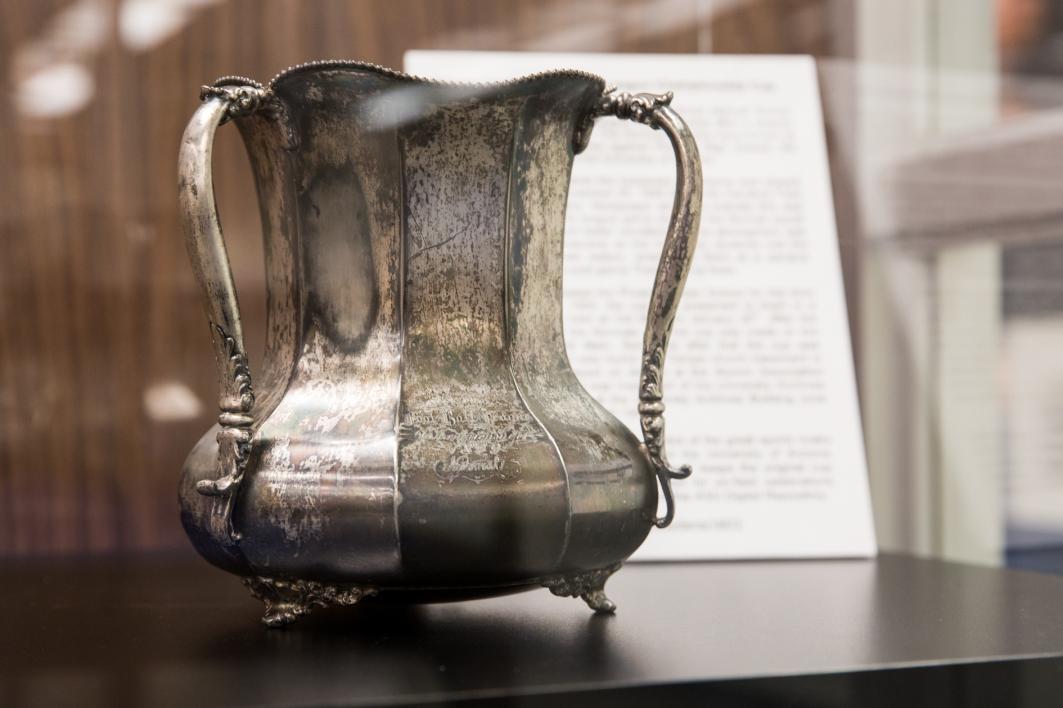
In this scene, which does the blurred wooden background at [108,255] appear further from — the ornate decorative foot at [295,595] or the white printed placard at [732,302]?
the ornate decorative foot at [295,595]

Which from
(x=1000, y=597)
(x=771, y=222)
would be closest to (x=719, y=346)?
(x=771, y=222)

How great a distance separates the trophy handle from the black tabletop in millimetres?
97

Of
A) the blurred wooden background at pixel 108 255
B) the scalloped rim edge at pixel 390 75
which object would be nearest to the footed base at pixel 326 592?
the scalloped rim edge at pixel 390 75

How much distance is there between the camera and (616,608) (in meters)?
0.86

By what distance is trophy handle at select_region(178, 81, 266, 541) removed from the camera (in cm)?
70

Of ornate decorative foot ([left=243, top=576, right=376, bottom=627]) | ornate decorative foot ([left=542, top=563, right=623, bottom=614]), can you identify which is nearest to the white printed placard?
ornate decorative foot ([left=542, top=563, right=623, bottom=614])

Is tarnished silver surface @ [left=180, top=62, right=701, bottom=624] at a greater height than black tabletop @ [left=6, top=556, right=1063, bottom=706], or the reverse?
tarnished silver surface @ [left=180, top=62, right=701, bottom=624]

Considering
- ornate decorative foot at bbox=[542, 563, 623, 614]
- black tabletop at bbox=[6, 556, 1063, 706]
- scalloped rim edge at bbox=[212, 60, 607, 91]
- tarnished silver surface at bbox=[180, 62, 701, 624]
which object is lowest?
black tabletop at bbox=[6, 556, 1063, 706]

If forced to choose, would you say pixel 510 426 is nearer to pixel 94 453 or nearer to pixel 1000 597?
pixel 1000 597

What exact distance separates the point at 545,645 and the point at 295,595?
0.15 meters

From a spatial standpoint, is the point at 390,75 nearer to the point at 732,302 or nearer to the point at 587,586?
the point at 587,586

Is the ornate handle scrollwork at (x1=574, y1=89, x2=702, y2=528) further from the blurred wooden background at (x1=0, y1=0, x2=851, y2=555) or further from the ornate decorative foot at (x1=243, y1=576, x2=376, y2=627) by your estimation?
the blurred wooden background at (x1=0, y1=0, x2=851, y2=555)

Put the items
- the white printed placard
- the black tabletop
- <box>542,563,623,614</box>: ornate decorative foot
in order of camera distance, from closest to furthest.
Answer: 1. the black tabletop
2. <box>542,563,623,614</box>: ornate decorative foot
3. the white printed placard

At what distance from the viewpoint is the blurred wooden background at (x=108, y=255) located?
3.83 feet
